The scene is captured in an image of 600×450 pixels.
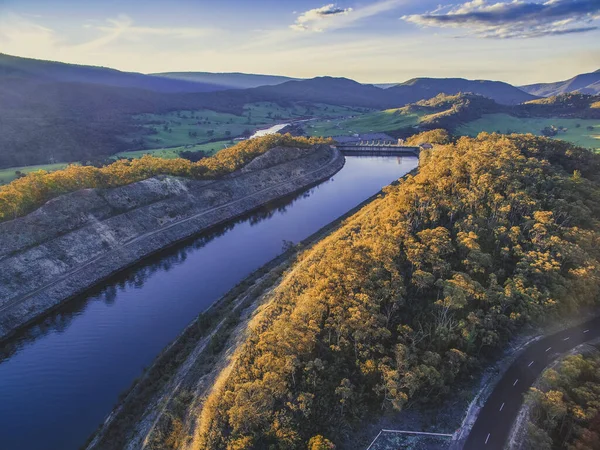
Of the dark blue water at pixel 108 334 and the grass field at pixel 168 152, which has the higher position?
the grass field at pixel 168 152

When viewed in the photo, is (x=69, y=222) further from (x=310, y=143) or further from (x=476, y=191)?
(x=310, y=143)

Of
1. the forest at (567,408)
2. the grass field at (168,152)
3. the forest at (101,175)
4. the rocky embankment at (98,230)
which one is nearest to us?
the forest at (567,408)

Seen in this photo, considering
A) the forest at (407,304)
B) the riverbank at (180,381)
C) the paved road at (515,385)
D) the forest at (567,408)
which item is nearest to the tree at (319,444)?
the forest at (407,304)

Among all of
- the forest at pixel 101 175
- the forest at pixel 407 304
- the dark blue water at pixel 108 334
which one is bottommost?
the dark blue water at pixel 108 334

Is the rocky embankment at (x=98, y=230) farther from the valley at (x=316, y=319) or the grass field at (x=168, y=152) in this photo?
the grass field at (x=168, y=152)

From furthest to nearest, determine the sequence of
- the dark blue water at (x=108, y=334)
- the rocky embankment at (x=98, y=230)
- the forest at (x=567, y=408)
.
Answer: the rocky embankment at (x=98, y=230)
the dark blue water at (x=108, y=334)
the forest at (x=567, y=408)

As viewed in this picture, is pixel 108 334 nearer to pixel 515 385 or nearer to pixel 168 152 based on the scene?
pixel 515 385

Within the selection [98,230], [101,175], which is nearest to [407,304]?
[98,230]

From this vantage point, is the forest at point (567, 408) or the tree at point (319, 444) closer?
the tree at point (319, 444)
